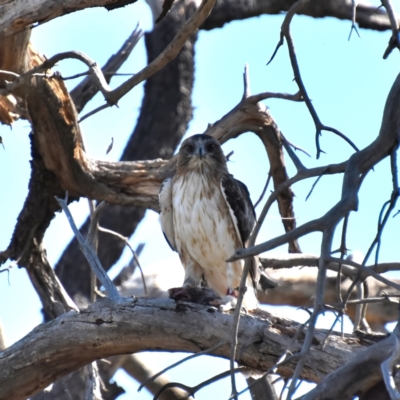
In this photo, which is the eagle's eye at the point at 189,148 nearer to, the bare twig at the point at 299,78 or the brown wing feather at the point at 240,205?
the brown wing feather at the point at 240,205

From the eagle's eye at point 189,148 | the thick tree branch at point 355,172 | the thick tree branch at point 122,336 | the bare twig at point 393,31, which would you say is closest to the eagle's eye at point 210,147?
the eagle's eye at point 189,148

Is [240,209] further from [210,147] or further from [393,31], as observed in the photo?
[393,31]

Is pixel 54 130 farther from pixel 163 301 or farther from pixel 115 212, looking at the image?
pixel 115 212

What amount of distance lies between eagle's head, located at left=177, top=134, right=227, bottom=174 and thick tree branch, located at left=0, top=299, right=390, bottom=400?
2936mm

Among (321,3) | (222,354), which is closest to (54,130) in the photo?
(222,354)

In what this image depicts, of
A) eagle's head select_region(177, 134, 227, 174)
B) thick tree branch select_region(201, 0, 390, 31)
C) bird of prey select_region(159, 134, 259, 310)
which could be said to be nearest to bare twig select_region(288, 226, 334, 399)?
bird of prey select_region(159, 134, 259, 310)

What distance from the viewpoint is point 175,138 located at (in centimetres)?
1162

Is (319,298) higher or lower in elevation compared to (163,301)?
lower

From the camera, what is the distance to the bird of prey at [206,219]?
7293 millimetres

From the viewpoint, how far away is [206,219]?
736cm

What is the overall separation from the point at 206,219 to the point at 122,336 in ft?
8.56

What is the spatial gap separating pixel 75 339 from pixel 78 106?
4.52 meters

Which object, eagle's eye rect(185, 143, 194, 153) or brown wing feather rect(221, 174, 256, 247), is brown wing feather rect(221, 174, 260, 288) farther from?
eagle's eye rect(185, 143, 194, 153)

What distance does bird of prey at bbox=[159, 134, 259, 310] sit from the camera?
729 cm
